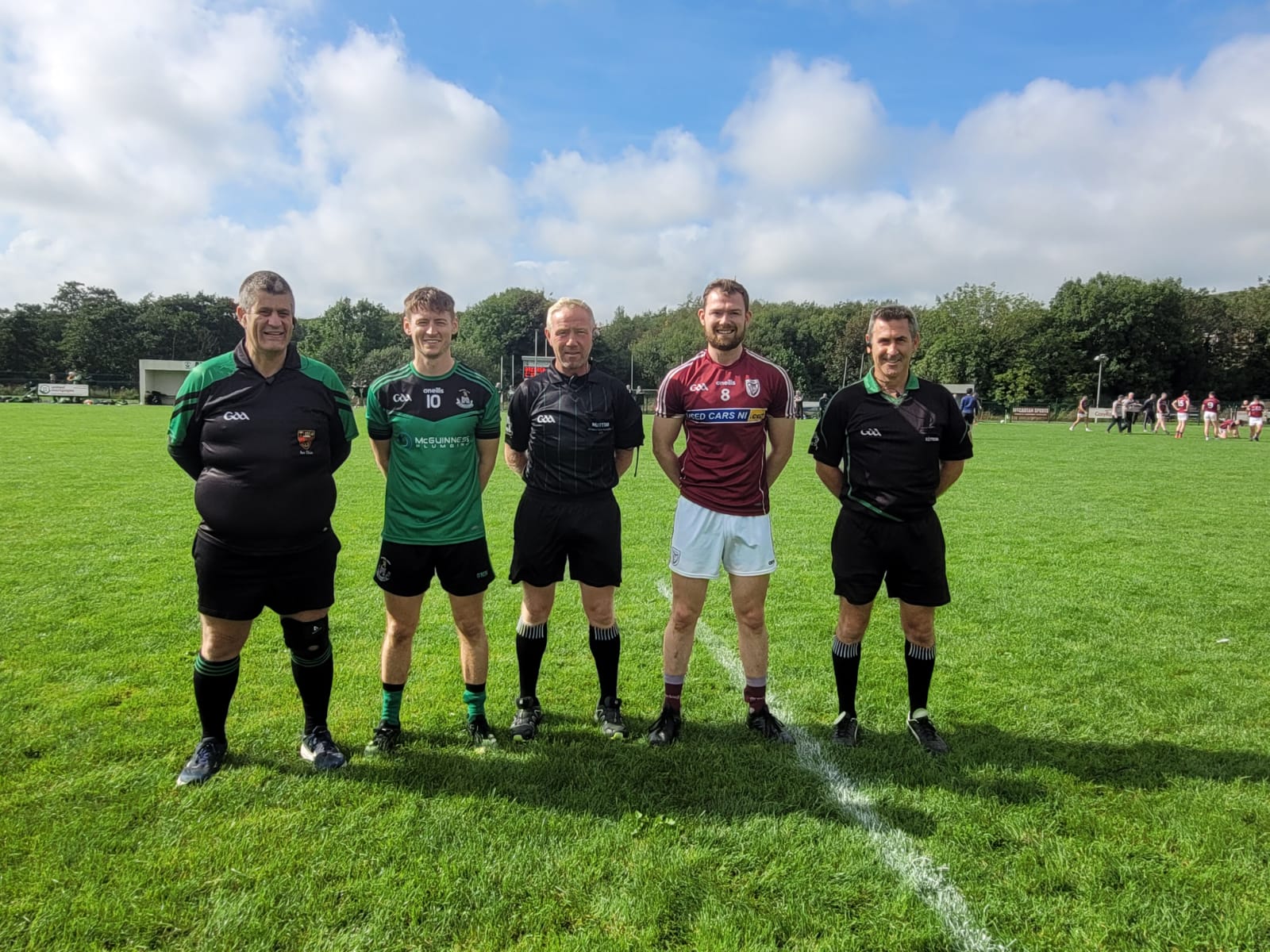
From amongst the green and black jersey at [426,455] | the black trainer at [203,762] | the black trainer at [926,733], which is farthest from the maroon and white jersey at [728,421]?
the black trainer at [203,762]

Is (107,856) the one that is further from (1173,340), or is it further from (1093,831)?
(1173,340)

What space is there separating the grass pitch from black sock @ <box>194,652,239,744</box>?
6.9 inches

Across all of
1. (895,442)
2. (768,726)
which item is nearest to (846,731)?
(768,726)

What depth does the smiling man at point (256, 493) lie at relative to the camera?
3.11m

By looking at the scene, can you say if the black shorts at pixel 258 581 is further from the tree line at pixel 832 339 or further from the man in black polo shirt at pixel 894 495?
the tree line at pixel 832 339

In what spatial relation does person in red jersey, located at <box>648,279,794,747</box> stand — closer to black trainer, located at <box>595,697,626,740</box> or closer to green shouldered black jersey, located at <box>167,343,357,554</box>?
black trainer, located at <box>595,697,626,740</box>

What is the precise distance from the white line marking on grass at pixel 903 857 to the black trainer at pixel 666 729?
62cm

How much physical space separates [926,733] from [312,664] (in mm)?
3081

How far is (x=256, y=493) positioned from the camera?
3.10 metres

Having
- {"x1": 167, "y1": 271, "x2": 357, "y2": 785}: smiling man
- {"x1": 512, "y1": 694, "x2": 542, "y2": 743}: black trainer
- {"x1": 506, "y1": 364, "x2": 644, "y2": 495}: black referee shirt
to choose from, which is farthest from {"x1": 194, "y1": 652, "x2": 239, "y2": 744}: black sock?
{"x1": 506, "y1": 364, "x2": 644, "y2": 495}: black referee shirt

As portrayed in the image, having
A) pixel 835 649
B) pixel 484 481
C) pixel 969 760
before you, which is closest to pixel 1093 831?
pixel 969 760

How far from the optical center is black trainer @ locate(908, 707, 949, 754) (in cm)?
352

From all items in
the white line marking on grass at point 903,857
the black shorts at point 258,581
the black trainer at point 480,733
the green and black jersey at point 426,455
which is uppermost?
the green and black jersey at point 426,455

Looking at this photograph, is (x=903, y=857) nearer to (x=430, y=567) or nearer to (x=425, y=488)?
(x=430, y=567)
